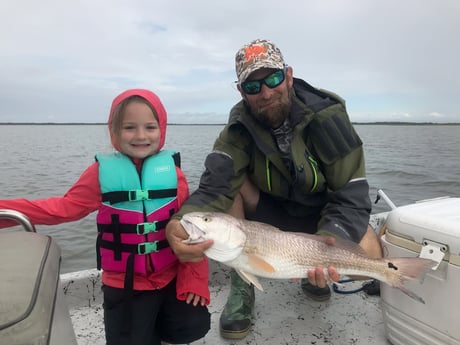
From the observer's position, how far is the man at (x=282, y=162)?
10.3 feet

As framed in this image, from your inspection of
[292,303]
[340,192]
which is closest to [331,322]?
[292,303]

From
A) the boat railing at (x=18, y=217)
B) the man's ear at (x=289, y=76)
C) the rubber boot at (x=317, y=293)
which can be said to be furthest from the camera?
the rubber boot at (x=317, y=293)

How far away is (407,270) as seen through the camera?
7.88ft

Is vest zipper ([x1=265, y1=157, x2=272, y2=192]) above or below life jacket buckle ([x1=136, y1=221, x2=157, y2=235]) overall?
above

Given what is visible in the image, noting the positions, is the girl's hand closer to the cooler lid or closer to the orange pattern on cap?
the cooler lid

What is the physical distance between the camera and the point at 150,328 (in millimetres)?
2656

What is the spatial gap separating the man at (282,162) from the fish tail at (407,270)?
19.6 inches

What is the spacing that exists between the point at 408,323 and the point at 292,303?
4.32ft

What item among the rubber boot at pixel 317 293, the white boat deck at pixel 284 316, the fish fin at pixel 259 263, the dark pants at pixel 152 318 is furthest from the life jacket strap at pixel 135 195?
the rubber boot at pixel 317 293

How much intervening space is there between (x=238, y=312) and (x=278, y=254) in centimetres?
110

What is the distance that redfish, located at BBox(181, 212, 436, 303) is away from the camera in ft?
7.84

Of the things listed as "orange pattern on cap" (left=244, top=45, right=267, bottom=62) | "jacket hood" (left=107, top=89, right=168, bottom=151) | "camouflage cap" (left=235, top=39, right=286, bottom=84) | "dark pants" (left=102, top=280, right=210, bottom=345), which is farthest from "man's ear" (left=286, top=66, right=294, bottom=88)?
"dark pants" (left=102, top=280, right=210, bottom=345)

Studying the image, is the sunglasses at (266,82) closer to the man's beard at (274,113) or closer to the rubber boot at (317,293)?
the man's beard at (274,113)

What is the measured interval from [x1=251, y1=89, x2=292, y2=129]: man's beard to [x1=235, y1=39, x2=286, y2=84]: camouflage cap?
295mm
